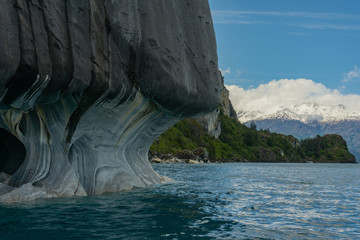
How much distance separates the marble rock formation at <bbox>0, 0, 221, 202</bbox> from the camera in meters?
12.4

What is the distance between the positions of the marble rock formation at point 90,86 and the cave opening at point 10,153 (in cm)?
5

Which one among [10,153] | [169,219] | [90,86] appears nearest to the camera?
[169,219]

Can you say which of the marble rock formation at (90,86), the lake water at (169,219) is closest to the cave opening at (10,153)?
the marble rock formation at (90,86)

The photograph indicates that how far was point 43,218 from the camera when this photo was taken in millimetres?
10641

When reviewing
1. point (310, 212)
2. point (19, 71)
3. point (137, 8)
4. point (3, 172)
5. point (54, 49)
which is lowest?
point (310, 212)

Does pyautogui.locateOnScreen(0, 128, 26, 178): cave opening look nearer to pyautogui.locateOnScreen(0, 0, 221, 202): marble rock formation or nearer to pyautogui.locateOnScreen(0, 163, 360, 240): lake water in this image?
pyautogui.locateOnScreen(0, 0, 221, 202): marble rock formation

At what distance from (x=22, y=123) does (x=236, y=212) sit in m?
9.54

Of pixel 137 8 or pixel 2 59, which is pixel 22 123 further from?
pixel 137 8

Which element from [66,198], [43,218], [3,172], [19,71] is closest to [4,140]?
[3,172]

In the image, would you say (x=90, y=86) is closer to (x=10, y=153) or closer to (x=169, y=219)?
(x=10, y=153)

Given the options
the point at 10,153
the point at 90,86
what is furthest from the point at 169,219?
the point at 10,153

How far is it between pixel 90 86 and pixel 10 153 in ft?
17.3

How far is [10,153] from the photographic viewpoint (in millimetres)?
15914

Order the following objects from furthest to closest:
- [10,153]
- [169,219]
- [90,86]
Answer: [10,153] → [90,86] → [169,219]
